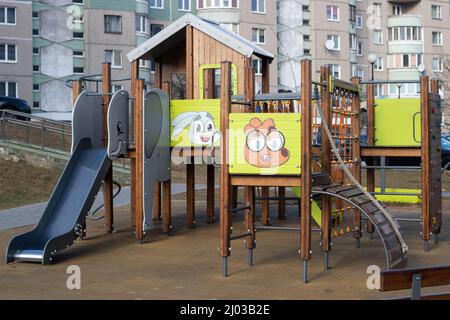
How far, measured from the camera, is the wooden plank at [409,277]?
562cm

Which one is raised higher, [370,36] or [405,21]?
[405,21]

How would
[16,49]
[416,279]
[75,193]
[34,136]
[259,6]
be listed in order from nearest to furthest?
[416,279] → [75,193] → [34,136] → [16,49] → [259,6]

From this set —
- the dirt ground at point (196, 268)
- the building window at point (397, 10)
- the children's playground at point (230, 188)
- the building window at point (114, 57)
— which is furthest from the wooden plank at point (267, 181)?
the building window at point (397, 10)

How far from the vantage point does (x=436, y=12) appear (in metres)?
67.9

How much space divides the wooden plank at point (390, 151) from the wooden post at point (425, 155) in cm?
85

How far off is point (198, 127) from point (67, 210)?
2.73 metres

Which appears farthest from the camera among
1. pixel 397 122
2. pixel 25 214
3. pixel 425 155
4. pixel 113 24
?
pixel 113 24

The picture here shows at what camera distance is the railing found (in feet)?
83.4

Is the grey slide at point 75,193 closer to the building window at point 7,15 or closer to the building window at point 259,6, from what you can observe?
the building window at point 7,15

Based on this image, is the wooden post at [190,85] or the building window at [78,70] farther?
the building window at [78,70]

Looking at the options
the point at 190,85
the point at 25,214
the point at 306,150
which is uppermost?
the point at 190,85

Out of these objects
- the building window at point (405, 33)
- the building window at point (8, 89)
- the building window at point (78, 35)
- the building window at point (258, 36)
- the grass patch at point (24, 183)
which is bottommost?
the grass patch at point (24, 183)

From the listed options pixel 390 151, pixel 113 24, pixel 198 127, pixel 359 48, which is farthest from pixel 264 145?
pixel 359 48

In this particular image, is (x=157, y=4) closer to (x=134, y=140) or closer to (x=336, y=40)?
(x=336, y=40)
